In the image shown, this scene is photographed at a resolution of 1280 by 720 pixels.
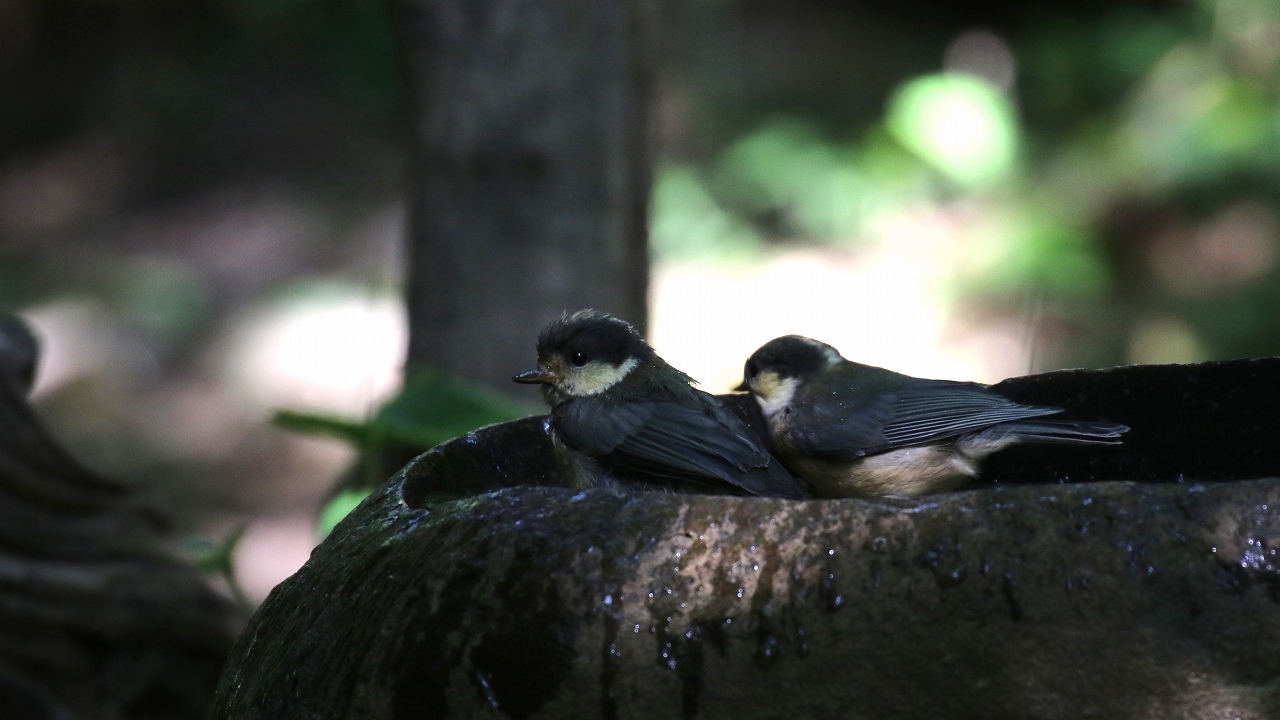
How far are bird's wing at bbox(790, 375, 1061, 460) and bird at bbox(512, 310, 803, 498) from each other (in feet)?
0.81

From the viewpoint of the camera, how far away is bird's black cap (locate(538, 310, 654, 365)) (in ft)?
9.86

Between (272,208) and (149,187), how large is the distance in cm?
135

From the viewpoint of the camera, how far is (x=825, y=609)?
165 cm

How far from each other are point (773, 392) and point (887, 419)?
11.3 inches

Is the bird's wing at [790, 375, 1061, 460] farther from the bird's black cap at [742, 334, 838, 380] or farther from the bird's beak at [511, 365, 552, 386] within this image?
the bird's beak at [511, 365, 552, 386]

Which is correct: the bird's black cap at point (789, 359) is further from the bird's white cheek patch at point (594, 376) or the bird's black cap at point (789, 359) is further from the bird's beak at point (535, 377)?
the bird's beak at point (535, 377)

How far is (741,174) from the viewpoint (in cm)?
909

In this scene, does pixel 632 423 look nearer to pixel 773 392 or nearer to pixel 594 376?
pixel 594 376

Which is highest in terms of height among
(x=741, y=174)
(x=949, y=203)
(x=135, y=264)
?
(x=135, y=264)

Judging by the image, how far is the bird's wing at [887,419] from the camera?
3.00 metres

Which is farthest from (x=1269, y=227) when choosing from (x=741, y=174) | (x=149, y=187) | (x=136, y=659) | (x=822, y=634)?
(x=149, y=187)

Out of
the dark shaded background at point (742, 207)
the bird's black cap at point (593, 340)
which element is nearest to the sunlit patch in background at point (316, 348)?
the dark shaded background at point (742, 207)

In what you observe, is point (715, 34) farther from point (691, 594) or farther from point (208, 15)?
point (691, 594)

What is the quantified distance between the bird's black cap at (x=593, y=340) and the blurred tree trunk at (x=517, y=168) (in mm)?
1667
